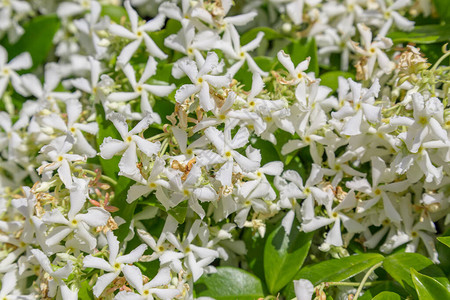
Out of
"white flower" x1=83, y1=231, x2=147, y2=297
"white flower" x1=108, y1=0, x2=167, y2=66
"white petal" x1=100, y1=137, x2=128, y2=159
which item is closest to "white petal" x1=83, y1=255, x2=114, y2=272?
"white flower" x1=83, y1=231, x2=147, y2=297

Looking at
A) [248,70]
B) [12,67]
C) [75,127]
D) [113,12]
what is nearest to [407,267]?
[248,70]

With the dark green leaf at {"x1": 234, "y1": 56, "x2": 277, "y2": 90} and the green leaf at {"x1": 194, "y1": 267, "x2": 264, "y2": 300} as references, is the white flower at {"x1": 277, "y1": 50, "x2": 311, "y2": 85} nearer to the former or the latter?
the dark green leaf at {"x1": 234, "y1": 56, "x2": 277, "y2": 90}

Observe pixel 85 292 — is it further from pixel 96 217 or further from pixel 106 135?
pixel 106 135

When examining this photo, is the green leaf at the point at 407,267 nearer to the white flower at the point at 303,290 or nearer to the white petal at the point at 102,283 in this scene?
A: the white flower at the point at 303,290

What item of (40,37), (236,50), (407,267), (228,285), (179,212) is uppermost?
(236,50)

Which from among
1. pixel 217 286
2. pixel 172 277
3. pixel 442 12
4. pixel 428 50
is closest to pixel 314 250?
pixel 217 286

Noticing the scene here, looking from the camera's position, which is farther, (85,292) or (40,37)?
(40,37)
